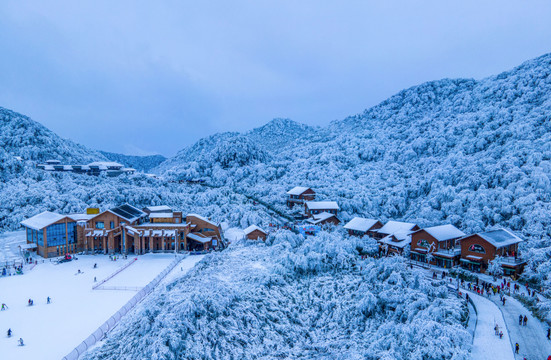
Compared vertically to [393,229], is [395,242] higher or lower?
lower

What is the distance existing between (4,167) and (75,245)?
5210 centimetres

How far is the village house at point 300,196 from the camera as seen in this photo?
236ft

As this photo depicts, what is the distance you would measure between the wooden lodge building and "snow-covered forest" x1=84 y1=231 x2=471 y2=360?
11.0m

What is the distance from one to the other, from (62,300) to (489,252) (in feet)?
155

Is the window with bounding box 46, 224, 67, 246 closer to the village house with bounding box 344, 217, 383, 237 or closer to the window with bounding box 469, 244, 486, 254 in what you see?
the village house with bounding box 344, 217, 383, 237

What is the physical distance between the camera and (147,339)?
20.9 m

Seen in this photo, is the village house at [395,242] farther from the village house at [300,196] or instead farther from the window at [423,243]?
the village house at [300,196]

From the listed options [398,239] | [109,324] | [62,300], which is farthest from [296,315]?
[398,239]

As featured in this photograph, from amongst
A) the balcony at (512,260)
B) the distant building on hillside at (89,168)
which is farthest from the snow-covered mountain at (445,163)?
the distant building on hillside at (89,168)

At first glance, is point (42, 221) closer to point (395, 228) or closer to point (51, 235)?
point (51, 235)

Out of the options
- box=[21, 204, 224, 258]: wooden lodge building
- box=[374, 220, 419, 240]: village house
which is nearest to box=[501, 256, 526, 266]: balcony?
box=[374, 220, 419, 240]: village house

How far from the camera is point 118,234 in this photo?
46844mm

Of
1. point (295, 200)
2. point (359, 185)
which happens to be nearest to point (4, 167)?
point (295, 200)

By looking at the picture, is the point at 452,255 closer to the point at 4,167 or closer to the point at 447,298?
the point at 447,298
